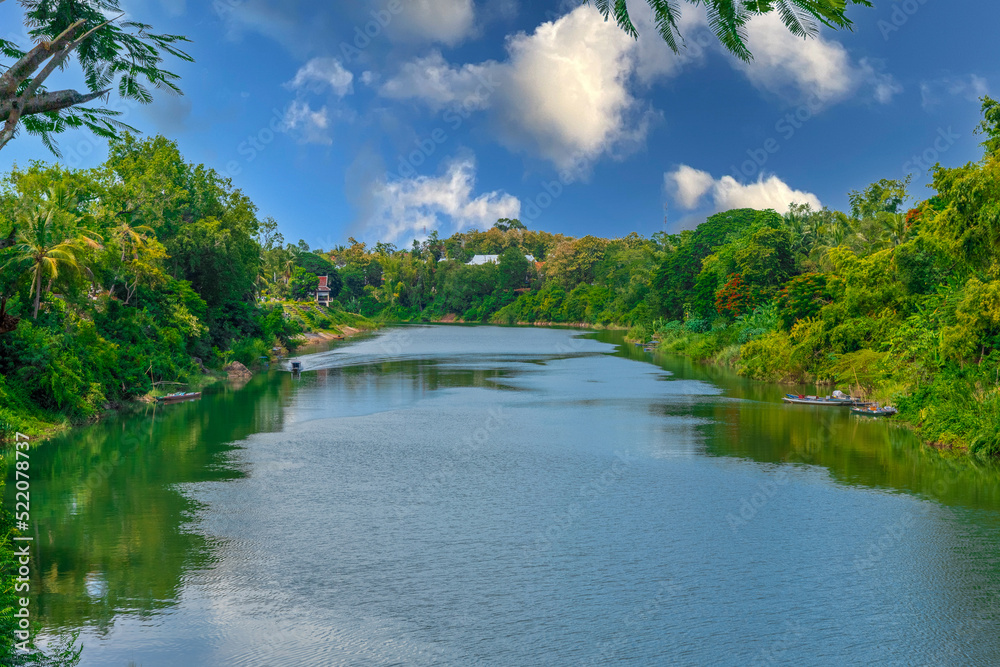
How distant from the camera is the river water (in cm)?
1083

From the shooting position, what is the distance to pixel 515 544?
14742 mm

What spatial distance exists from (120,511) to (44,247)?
1261 cm

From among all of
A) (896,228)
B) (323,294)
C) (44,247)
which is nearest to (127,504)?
(44,247)

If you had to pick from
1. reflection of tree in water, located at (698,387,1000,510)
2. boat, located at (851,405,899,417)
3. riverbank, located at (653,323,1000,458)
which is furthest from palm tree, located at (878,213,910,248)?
reflection of tree in water, located at (698,387,1000,510)

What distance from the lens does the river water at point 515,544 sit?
10.8 meters

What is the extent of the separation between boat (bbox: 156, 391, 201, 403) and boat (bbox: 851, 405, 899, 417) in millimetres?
27823

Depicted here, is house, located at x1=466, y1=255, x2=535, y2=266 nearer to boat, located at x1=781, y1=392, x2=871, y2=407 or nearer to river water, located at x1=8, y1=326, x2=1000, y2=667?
boat, located at x1=781, y1=392, x2=871, y2=407

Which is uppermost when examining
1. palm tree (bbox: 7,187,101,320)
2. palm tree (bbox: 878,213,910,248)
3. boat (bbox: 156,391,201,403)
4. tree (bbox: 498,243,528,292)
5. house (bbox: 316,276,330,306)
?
tree (bbox: 498,243,528,292)

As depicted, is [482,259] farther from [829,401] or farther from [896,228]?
[829,401]

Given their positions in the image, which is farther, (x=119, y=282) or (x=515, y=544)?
(x=119, y=282)

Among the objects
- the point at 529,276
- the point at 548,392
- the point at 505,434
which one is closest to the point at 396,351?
the point at 548,392

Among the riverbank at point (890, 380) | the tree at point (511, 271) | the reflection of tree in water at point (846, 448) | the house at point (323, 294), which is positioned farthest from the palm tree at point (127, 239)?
the tree at point (511, 271)

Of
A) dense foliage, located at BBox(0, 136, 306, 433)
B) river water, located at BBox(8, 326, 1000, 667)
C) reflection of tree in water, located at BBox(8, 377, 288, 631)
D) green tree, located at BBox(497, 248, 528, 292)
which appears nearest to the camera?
river water, located at BBox(8, 326, 1000, 667)

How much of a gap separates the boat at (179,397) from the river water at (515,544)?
13.5ft
